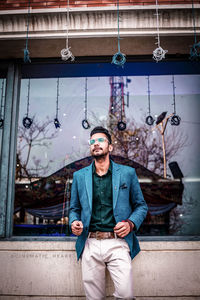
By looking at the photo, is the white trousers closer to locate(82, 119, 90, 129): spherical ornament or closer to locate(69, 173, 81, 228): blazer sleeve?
locate(69, 173, 81, 228): blazer sleeve

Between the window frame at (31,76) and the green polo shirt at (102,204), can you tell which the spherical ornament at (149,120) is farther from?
the green polo shirt at (102,204)

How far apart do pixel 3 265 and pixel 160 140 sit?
18.6 feet

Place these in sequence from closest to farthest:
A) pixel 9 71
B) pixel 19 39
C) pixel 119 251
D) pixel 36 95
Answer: pixel 119 251 < pixel 19 39 < pixel 9 71 < pixel 36 95

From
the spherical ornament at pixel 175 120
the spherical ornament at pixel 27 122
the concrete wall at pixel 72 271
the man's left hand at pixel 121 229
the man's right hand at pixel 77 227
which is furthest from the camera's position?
the spherical ornament at pixel 175 120

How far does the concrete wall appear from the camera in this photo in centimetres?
308

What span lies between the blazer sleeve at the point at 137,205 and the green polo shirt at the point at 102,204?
0.79ft

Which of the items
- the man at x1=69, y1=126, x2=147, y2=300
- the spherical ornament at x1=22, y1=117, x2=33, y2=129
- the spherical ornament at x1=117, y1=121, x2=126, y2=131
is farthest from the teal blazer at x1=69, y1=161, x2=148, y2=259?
the spherical ornament at x1=117, y1=121, x2=126, y2=131

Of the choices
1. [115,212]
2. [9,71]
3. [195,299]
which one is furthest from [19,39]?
[195,299]

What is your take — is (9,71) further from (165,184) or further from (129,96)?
(165,184)

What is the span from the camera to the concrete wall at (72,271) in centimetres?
308

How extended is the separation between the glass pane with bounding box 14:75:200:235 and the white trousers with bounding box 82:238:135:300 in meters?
3.41

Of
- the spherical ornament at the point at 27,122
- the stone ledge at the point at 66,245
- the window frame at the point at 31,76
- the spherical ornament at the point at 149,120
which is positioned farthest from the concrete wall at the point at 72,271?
the spherical ornament at the point at 149,120

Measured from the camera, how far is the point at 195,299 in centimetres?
306

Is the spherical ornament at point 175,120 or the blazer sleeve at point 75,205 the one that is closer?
the blazer sleeve at point 75,205
